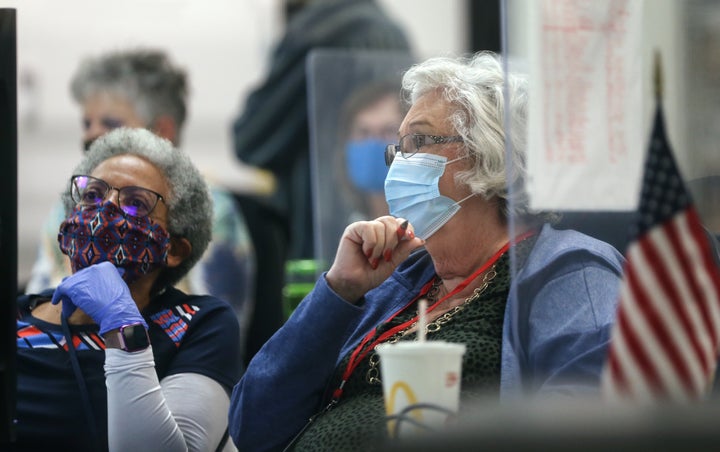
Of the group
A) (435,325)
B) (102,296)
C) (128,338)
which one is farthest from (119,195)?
(435,325)

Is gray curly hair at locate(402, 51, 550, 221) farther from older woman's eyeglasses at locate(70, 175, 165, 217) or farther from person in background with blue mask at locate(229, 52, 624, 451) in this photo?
older woman's eyeglasses at locate(70, 175, 165, 217)

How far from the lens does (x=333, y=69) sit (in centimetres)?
502

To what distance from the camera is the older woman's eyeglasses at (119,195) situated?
9.33 feet

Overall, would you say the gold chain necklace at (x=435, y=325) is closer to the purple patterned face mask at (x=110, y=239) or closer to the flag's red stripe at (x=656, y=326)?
the purple patterned face mask at (x=110, y=239)

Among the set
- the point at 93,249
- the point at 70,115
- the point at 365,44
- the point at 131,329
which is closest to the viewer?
the point at 131,329

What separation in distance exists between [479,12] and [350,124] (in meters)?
2.43

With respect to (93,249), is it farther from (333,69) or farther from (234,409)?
(333,69)

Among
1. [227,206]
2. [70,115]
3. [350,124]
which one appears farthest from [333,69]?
[70,115]

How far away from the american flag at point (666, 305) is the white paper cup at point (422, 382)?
0.83ft

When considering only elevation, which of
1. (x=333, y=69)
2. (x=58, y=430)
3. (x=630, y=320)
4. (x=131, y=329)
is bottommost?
A: (x=58, y=430)

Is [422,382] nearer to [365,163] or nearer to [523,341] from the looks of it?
[523,341]

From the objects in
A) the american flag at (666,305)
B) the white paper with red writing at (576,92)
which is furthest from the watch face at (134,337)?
the american flag at (666,305)

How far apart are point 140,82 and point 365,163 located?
1026 mm

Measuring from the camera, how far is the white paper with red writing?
1.91 meters
